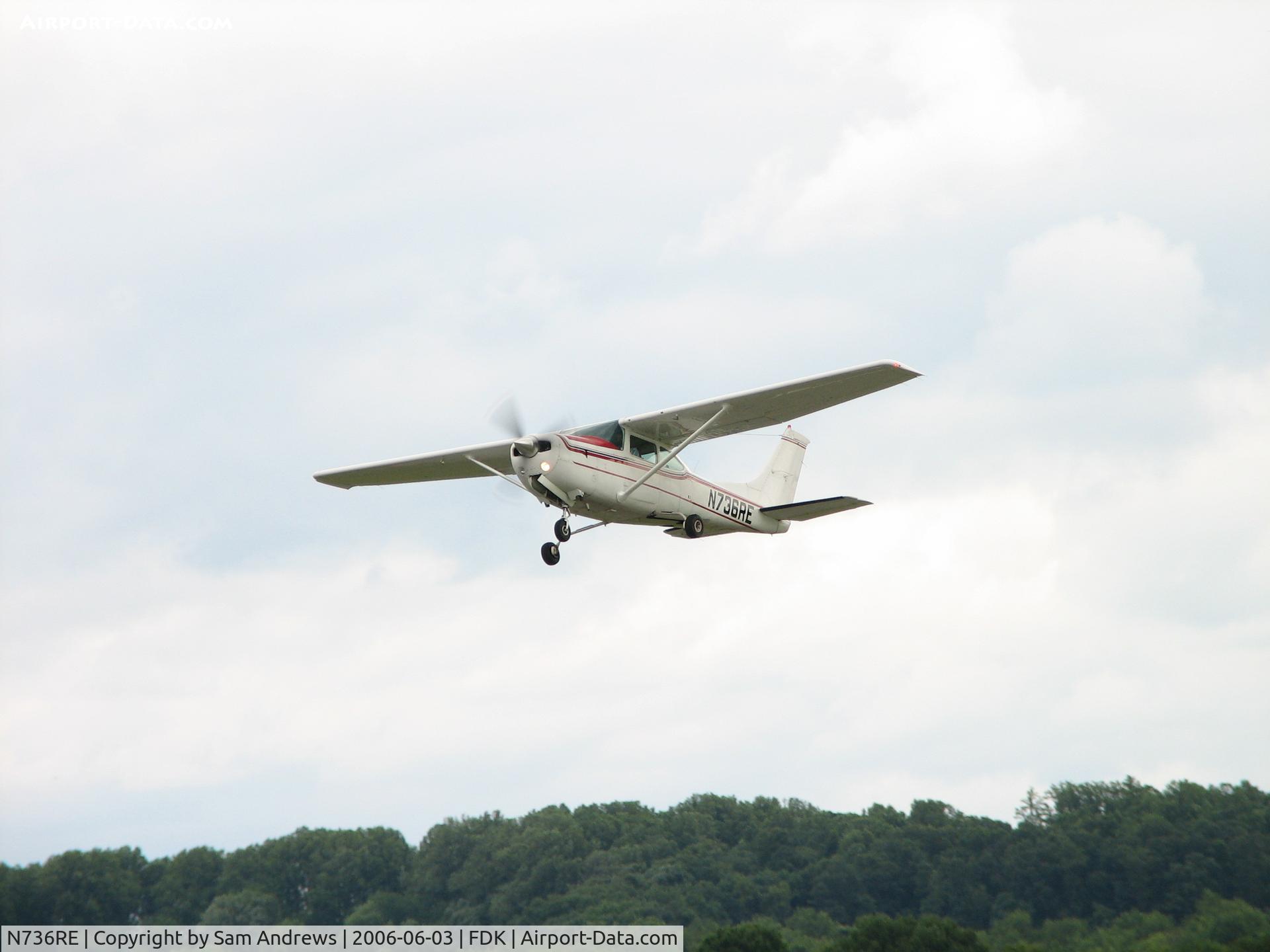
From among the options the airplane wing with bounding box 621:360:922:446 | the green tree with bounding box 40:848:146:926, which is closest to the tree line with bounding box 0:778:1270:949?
the green tree with bounding box 40:848:146:926

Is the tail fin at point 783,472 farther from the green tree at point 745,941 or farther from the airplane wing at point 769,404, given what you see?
the green tree at point 745,941

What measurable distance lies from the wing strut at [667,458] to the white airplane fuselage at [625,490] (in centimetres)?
5

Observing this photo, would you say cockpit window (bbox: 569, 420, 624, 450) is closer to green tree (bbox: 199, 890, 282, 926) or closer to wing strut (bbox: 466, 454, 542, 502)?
wing strut (bbox: 466, 454, 542, 502)

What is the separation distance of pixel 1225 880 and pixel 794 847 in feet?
61.9

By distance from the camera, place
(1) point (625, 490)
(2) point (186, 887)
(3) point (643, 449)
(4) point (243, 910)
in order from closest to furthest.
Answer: (1) point (625, 490), (3) point (643, 449), (4) point (243, 910), (2) point (186, 887)

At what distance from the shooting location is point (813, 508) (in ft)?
90.0

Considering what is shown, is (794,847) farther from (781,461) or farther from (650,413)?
(650,413)

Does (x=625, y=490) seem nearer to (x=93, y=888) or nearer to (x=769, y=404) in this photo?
(x=769, y=404)

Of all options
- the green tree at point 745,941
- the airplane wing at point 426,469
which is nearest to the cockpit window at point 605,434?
the airplane wing at point 426,469

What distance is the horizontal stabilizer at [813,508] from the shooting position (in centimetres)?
2653

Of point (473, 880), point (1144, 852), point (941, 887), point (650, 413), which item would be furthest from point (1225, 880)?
point (650, 413)

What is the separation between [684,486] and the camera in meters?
27.1

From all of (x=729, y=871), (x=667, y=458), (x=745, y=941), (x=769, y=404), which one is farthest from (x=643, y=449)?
(x=729, y=871)

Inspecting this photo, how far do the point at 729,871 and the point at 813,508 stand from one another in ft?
129
